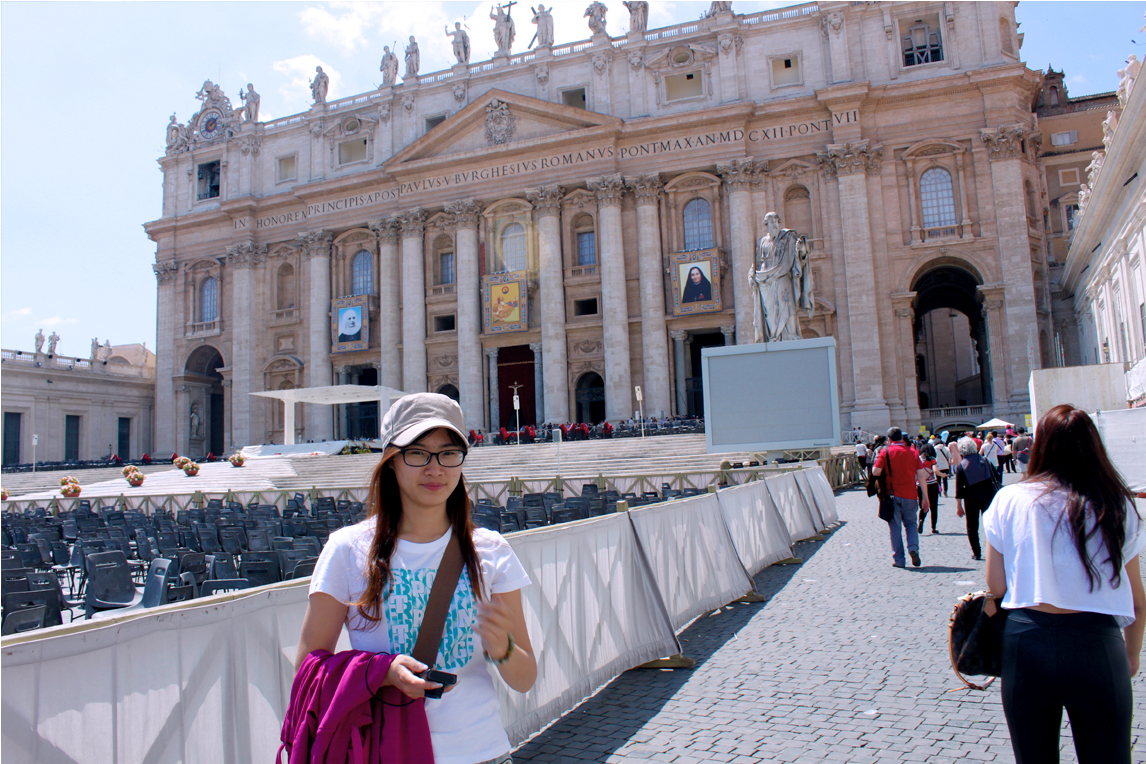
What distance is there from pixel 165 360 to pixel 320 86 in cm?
1850

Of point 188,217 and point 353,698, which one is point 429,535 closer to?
point 353,698

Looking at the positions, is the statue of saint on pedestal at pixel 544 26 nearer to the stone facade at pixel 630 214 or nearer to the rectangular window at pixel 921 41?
the stone facade at pixel 630 214

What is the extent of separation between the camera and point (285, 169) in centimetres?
4666

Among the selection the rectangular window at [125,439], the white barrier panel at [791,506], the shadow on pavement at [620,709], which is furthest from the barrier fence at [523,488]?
the rectangular window at [125,439]

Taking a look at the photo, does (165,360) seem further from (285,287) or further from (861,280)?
(861,280)

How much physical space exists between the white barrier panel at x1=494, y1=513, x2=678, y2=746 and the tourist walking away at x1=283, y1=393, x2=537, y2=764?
8.67 feet

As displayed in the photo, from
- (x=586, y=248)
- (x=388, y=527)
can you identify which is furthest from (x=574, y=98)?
(x=388, y=527)

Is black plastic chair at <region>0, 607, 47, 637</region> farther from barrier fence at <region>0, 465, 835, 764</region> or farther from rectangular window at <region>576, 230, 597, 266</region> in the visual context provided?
rectangular window at <region>576, 230, 597, 266</region>

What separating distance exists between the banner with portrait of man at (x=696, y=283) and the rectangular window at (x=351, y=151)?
19.6 meters

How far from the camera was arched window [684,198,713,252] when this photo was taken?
125 ft

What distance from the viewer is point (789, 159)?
36.6 meters

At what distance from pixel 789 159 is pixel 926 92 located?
20.5 ft

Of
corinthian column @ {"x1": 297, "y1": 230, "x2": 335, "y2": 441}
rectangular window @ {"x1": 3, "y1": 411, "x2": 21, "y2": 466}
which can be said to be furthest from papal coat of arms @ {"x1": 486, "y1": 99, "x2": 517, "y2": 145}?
rectangular window @ {"x1": 3, "y1": 411, "x2": 21, "y2": 466}

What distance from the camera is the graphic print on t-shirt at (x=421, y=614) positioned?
218 centimetres
